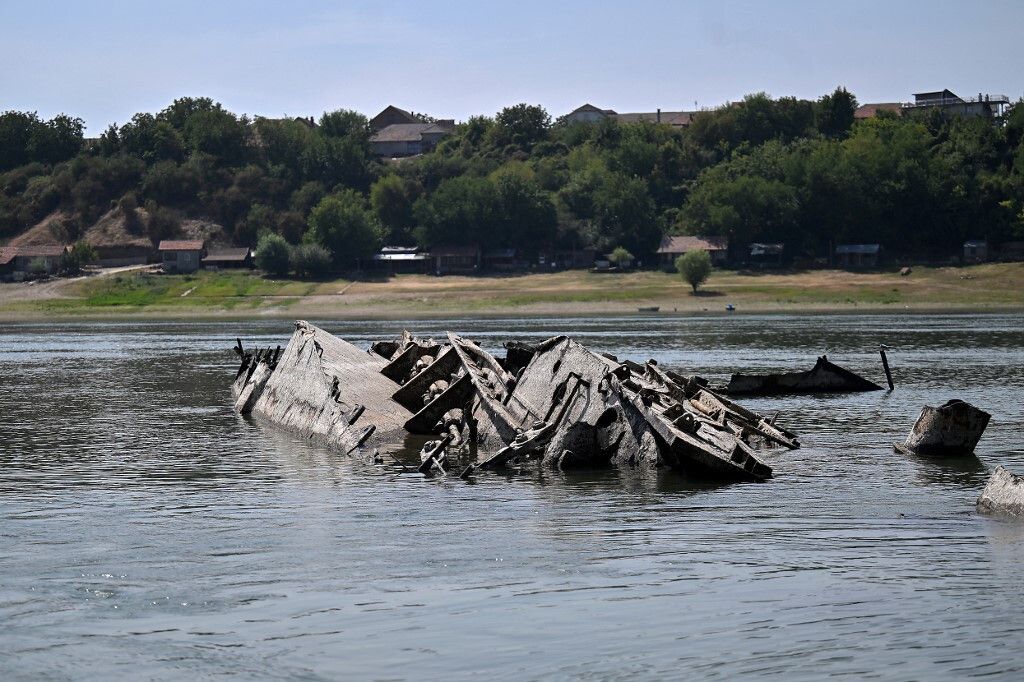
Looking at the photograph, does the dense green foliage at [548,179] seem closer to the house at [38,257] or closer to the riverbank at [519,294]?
the riverbank at [519,294]

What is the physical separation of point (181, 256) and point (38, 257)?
16031 mm

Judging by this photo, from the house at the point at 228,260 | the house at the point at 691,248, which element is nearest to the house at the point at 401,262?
the house at the point at 228,260

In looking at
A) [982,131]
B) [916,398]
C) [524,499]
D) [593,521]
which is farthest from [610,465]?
[982,131]

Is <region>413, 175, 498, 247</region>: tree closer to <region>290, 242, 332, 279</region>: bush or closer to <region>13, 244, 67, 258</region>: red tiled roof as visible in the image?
<region>290, 242, 332, 279</region>: bush

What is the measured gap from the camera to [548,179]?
544 feet

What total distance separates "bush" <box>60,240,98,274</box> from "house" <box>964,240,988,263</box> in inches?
3558

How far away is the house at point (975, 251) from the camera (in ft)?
412

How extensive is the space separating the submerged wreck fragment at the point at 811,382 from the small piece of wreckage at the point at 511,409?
370 inches

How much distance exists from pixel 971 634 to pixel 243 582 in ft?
28.1

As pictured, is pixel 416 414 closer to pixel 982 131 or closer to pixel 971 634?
pixel 971 634

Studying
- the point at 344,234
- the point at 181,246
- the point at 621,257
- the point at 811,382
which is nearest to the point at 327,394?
the point at 811,382

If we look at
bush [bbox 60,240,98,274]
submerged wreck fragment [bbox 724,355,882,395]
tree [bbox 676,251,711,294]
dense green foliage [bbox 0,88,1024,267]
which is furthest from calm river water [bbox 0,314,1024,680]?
bush [bbox 60,240,98,274]

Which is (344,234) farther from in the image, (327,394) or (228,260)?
(327,394)

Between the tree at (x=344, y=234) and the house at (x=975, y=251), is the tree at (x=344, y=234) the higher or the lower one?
the higher one
